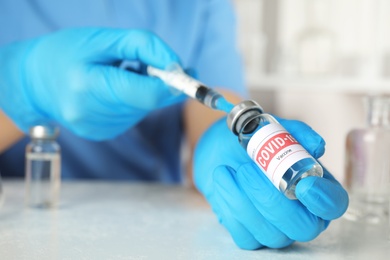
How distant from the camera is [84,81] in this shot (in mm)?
1091

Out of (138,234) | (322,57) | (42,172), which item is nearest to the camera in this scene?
(138,234)

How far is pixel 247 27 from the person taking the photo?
2.84 meters

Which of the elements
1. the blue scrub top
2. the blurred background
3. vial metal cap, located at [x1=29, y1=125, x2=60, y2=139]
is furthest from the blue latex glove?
the blurred background

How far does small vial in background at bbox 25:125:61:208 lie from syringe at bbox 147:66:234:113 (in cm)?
27

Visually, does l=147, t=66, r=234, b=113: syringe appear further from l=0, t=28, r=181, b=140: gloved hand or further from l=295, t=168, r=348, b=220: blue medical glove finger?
l=295, t=168, r=348, b=220: blue medical glove finger

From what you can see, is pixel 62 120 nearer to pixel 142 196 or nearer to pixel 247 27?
pixel 142 196

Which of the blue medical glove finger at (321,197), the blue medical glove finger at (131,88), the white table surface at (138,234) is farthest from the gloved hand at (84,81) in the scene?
the blue medical glove finger at (321,197)

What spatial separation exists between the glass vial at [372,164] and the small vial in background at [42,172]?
58 cm

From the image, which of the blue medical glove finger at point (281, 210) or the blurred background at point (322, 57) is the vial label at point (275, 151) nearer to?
the blue medical glove finger at point (281, 210)

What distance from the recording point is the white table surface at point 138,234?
32.0 inches

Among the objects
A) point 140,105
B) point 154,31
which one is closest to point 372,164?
point 140,105

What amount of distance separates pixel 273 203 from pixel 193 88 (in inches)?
11.4

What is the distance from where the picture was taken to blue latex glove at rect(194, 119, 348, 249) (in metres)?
0.75

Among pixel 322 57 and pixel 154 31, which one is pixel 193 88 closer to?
pixel 154 31
